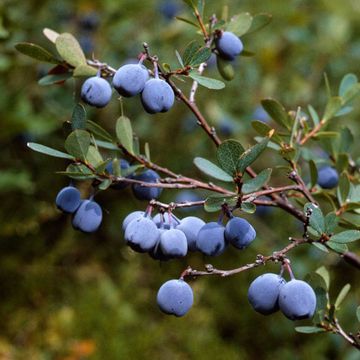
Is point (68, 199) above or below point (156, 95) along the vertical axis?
below

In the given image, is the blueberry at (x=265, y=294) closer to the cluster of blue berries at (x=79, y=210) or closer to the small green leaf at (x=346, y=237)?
the small green leaf at (x=346, y=237)

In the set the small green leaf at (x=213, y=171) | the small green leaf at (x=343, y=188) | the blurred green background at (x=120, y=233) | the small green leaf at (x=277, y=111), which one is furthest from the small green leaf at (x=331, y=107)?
the blurred green background at (x=120, y=233)

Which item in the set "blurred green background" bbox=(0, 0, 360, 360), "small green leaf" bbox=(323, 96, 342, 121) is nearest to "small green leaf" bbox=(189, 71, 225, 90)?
"small green leaf" bbox=(323, 96, 342, 121)

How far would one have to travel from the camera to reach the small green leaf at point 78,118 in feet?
2.99

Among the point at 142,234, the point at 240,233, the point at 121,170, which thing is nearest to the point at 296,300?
the point at 240,233

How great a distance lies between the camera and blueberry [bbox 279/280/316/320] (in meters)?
0.82

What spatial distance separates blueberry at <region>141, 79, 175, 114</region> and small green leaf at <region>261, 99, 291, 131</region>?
0.29 metres

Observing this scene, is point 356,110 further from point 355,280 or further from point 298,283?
point 298,283

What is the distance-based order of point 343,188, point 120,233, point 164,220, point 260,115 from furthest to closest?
point 120,233
point 260,115
point 343,188
point 164,220

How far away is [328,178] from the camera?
A: 122 centimetres

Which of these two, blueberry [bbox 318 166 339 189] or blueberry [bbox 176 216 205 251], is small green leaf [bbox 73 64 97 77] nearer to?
blueberry [bbox 176 216 205 251]

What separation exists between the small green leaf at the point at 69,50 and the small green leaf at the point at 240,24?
0.30 meters

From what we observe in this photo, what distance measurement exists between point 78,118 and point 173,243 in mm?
230

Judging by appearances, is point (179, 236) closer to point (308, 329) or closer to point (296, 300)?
point (296, 300)
